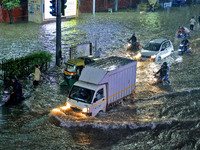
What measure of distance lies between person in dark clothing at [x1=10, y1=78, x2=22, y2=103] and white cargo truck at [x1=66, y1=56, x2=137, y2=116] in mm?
3013

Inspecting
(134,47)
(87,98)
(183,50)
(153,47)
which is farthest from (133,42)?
(87,98)

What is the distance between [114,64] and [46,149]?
5.42 m

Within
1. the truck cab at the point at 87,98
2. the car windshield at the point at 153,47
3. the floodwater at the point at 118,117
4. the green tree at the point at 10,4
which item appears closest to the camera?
the floodwater at the point at 118,117

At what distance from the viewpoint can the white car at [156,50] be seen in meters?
23.4

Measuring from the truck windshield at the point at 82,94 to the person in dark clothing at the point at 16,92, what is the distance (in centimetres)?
305

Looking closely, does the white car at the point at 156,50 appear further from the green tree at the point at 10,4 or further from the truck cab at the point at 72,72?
the green tree at the point at 10,4

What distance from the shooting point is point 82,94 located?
45.1 feet

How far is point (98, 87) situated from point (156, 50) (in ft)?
36.7

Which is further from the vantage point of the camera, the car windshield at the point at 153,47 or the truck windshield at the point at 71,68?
the car windshield at the point at 153,47

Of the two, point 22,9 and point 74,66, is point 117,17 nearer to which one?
point 22,9

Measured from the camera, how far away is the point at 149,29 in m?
35.8

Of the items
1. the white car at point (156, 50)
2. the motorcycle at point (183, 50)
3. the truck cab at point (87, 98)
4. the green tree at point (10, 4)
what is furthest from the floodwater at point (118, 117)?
the green tree at point (10, 4)

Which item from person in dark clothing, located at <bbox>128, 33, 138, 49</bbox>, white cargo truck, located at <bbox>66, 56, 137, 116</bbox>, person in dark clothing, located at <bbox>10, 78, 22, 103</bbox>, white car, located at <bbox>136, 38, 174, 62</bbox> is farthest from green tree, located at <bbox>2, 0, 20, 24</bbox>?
white cargo truck, located at <bbox>66, 56, 137, 116</bbox>

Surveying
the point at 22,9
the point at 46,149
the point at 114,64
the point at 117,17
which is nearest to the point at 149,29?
the point at 117,17
